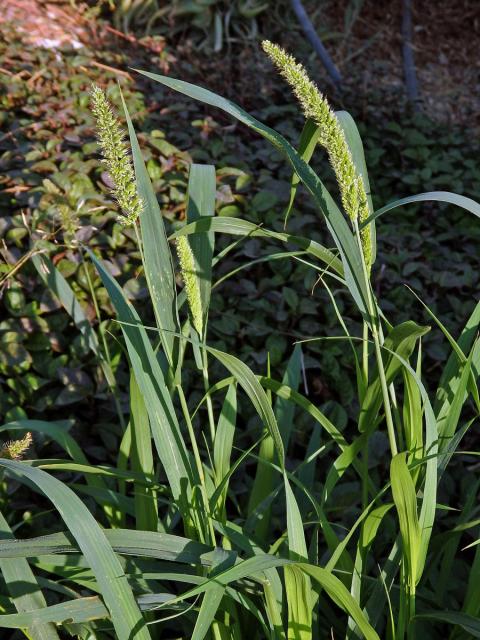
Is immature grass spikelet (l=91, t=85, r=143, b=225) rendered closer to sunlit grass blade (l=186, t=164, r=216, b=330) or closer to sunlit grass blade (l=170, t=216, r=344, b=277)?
sunlit grass blade (l=170, t=216, r=344, b=277)

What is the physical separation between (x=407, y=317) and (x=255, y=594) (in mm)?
1198

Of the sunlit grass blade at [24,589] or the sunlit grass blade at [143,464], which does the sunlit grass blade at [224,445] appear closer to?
the sunlit grass blade at [143,464]

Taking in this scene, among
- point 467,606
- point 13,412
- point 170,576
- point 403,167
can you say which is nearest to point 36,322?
point 13,412

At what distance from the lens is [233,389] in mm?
1345

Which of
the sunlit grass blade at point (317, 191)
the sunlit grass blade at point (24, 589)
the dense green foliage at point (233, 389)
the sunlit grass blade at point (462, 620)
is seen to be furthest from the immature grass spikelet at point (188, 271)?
the sunlit grass blade at point (462, 620)

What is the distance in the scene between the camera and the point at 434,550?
1.37 m

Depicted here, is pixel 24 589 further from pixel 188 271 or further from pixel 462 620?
pixel 462 620

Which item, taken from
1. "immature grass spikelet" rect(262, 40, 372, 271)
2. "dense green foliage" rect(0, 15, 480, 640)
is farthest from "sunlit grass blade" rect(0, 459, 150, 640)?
"immature grass spikelet" rect(262, 40, 372, 271)

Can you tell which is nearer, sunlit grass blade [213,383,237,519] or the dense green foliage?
the dense green foliage

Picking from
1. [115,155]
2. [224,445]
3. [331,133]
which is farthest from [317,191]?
[224,445]

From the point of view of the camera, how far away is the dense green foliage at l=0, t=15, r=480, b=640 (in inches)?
40.8

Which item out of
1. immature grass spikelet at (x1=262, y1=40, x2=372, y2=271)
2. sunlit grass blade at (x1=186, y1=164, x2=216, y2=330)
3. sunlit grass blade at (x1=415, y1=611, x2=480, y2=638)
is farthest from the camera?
sunlit grass blade at (x1=186, y1=164, x2=216, y2=330)

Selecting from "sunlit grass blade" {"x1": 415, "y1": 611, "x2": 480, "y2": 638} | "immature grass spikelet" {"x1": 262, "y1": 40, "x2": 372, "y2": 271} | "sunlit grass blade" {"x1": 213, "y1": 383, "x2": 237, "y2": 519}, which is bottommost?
"sunlit grass blade" {"x1": 213, "y1": 383, "x2": 237, "y2": 519}

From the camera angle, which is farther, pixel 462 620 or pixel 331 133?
pixel 462 620
